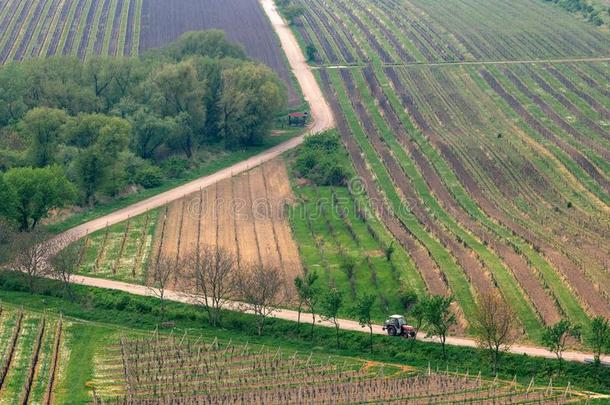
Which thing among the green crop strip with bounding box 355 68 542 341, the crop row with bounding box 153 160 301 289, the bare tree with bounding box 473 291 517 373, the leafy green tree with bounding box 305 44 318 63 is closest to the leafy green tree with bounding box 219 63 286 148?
the crop row with bounding box 153 160 301 289

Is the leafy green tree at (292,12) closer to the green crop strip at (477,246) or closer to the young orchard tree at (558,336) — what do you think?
the green crop strip at (477,246)

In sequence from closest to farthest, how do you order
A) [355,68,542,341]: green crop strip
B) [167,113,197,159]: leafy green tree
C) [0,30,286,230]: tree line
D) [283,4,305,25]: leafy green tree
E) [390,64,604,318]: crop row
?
[355,68,542,341]: green crop strip, [390,64,604,318]: crop row, [0,30,286,230]: tree line, [167,113,197,159]: leafy green tree, [283,4,305,25]: leafy green tree

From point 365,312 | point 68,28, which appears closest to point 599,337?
point 365,312

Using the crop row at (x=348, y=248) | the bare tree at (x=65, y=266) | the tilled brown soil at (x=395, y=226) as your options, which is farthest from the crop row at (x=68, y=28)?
the bare tree at (x=65, y=266)

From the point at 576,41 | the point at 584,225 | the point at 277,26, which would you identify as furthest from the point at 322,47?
the point at 584,225

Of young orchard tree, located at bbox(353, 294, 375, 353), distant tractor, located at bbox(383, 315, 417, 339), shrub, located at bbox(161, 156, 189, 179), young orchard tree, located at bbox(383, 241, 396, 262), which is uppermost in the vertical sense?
young orchard tree, located at bbox(353, 294, 375, 353)

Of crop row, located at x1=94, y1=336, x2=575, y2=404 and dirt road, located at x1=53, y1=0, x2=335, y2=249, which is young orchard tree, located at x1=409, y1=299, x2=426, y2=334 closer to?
crop row, located at x1=94, y1=336, x2=575, y2=404

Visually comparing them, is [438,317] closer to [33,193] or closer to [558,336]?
[558,336]

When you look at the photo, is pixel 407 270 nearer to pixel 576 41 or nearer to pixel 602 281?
pixel 602 281
